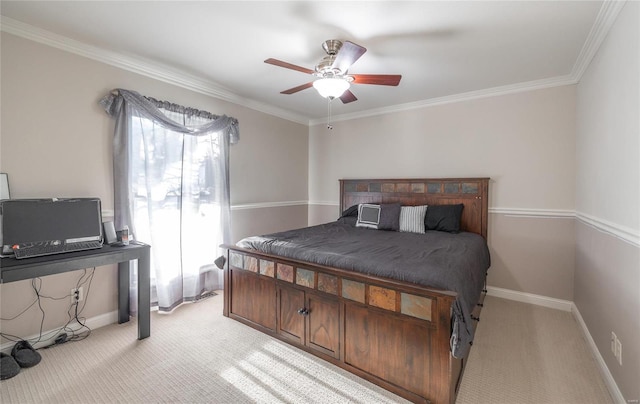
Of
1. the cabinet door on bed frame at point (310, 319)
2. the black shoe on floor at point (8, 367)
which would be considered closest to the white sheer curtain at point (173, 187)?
the black shoe on floor at point (8, 367)

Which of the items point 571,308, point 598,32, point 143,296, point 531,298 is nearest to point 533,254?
point 531,298

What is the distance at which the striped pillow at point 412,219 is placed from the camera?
3.33 m

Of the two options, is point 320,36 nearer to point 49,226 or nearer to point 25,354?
point 49,226

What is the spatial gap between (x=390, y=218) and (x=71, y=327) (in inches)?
132

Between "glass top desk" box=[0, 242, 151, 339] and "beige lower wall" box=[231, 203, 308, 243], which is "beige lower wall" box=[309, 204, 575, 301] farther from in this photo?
"glass top desk" box=[0, 242, 151, 339]

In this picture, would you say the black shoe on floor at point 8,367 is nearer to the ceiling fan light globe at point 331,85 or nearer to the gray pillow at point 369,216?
the ceiling fan light globe at point 331,85

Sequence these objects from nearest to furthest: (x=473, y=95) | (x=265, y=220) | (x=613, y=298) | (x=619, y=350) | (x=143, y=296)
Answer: (x=619, y=350)
(x=613, y=298)
(x=143, y=296)
(x=473, y=95)
(x=265, y=220)

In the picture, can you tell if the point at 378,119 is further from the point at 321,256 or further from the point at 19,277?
the point at 19,277

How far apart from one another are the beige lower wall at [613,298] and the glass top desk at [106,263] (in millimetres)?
3278

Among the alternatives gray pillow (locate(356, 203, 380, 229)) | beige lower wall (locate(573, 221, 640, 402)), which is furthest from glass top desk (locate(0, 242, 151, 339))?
beige lower wall (locate(573, 221, 640, 402))

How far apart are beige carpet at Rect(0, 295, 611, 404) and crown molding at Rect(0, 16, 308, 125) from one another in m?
2.47

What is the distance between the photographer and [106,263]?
216 centimetres

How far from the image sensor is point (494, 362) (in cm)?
210

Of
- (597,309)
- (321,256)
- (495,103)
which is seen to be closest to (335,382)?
(321,256)
